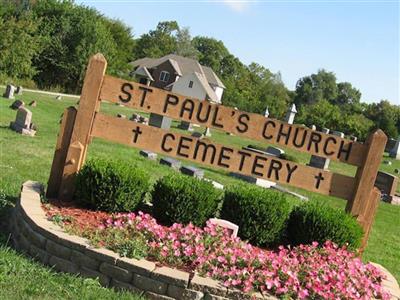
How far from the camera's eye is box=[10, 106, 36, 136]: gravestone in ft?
51.6

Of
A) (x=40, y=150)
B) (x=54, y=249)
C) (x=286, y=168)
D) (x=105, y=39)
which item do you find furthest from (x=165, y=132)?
(x=105, y=39)

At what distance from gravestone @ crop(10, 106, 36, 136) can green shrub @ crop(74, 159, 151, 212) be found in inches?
387

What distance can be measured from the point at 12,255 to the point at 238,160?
307cm

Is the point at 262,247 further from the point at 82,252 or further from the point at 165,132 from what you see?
the point at 82,252

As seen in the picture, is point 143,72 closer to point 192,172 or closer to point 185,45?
point 185,45

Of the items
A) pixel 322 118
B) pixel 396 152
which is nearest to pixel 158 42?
pixel 322 118

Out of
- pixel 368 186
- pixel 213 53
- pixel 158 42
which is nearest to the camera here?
pixel 368 186

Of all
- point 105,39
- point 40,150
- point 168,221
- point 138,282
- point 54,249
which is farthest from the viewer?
point 105,39

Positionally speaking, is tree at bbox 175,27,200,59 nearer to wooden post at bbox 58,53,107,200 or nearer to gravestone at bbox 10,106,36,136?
gravestone at bbox 10,106,36,136

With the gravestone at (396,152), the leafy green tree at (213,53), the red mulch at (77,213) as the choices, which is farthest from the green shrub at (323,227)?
the leafy green tree at (213,53)

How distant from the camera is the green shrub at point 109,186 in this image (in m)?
6.40

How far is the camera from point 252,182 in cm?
1557

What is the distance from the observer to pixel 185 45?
100 metres

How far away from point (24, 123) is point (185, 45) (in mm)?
86363
